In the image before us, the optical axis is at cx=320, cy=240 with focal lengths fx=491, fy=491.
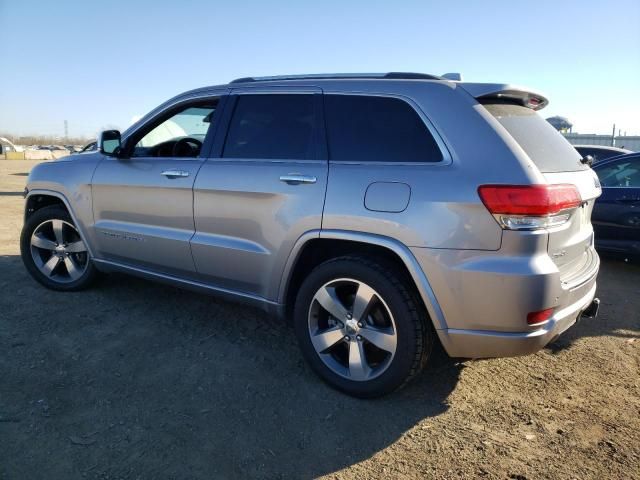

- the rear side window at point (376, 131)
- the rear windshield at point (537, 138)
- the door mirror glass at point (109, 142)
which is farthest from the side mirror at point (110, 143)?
the rear windshield at point (537, 138)

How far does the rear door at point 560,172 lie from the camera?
263cm

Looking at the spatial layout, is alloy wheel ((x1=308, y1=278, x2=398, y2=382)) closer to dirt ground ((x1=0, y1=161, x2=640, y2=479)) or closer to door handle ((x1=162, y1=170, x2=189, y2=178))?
dirt ground ((x1=0, y1=161, x2=640, y2=479))

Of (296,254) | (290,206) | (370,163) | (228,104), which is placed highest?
(228,104)

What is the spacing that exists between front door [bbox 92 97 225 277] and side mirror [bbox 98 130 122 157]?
0.24 ft

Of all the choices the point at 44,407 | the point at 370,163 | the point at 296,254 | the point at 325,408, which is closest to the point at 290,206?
the point at 296,254

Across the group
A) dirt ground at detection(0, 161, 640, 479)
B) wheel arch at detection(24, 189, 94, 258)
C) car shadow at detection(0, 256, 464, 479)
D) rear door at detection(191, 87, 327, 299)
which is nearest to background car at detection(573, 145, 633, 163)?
dirt ground at detection(0, 161, 640, 479)

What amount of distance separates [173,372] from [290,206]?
133 cm

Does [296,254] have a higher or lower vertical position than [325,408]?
higher

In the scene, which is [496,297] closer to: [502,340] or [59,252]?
[502,340]

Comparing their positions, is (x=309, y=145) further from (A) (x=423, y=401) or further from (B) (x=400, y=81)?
(A) (x=423, y=401)

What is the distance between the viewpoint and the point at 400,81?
9.55ft

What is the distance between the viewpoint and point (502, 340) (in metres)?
2.55

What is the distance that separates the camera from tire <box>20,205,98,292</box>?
4.51 meters

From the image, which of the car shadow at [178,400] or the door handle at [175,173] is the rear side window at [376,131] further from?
the car shadow at [178,400]
